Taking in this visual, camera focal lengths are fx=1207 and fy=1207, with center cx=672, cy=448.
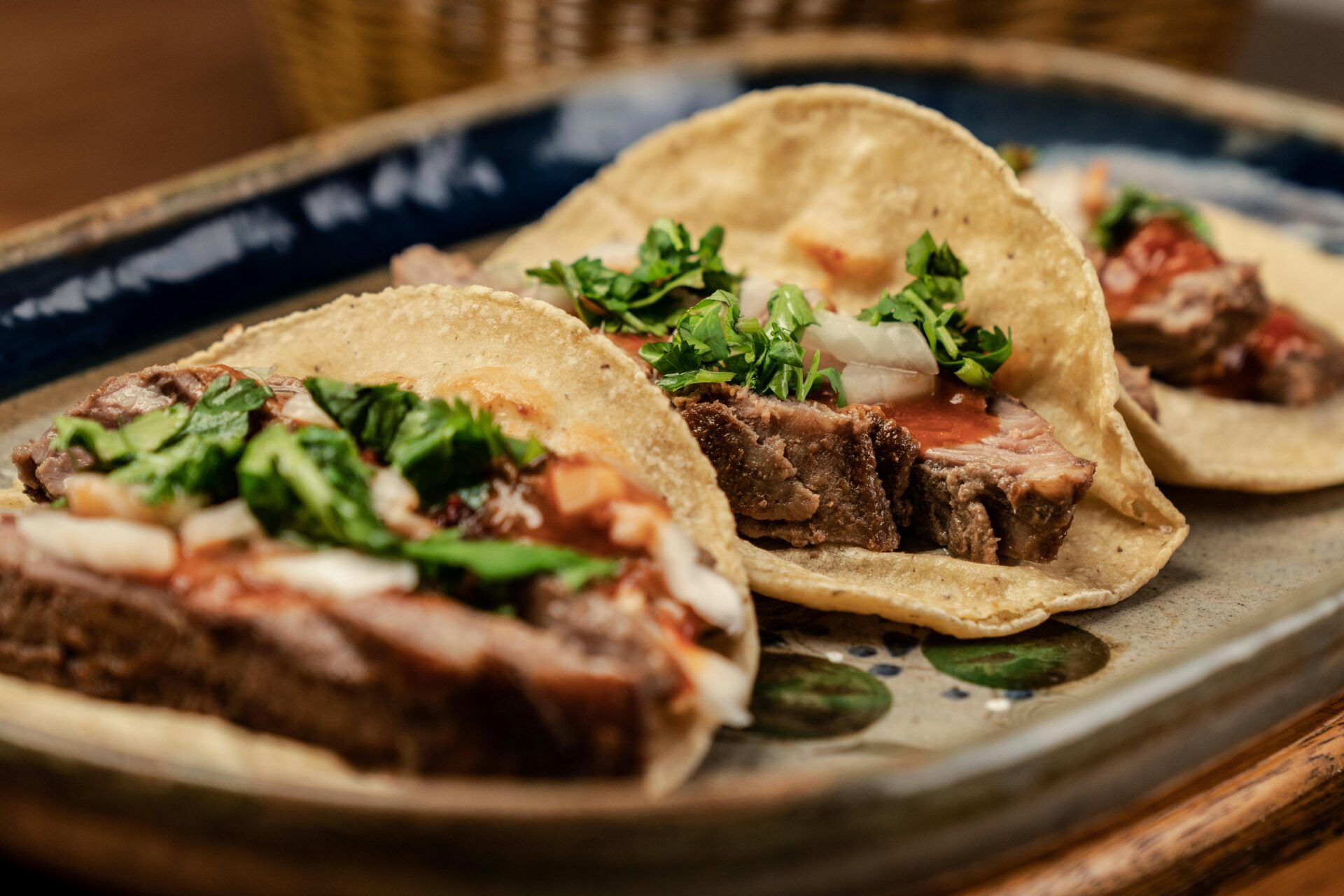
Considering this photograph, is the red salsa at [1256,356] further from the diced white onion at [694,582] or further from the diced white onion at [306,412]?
the diced white onion at [306,412]

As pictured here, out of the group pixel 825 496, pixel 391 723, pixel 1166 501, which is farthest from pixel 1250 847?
pixel 391 723

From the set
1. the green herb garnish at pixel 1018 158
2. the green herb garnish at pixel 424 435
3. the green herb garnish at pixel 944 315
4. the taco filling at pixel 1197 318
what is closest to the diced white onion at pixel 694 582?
the green herb garnish at pixel 424 435

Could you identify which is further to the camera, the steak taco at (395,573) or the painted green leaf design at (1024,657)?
the painted green leaf design at (1024,657)

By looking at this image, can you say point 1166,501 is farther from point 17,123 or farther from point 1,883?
point 17,123

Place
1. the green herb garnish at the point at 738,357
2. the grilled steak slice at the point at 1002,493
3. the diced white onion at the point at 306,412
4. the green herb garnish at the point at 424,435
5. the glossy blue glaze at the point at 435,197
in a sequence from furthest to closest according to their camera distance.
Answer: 1. the glossy blue glaze at the point at 435,197
2. the green herb garnish at the point at 738,357
3. the grilled steak slice at the point at 1002,493
4. the diced white onion at the point at 306,412
5. the green herb garnish at the point at 424,435

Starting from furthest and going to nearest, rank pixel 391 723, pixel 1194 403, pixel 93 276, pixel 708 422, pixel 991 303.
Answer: pixel 1194 403 → pixel 93 276 → pixel 991 303 → pixel 708 422 → pixel 391 723

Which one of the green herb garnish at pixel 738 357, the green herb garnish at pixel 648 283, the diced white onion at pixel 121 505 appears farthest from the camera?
the green herb garnish at pixel 648 283

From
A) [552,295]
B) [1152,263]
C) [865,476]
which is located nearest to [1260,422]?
[1152,263]
